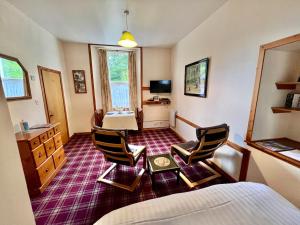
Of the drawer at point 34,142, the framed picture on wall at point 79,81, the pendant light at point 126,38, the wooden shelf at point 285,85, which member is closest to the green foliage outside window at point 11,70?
the drawer at point 34,142

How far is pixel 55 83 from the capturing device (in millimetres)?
3174

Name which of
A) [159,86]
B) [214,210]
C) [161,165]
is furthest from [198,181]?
[159,86]

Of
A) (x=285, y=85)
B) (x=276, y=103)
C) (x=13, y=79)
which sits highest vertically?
(x=13, y=79)

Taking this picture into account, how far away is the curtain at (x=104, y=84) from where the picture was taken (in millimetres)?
4023

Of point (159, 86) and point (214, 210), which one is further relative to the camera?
point (159, 86)

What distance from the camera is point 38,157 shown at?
1.86 metres

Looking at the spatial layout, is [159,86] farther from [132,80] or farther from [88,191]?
[88,191]

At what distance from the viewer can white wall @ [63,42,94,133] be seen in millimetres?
3762

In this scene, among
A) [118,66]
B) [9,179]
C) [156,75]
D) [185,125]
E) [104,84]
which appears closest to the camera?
[9,179]

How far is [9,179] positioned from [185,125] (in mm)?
3303

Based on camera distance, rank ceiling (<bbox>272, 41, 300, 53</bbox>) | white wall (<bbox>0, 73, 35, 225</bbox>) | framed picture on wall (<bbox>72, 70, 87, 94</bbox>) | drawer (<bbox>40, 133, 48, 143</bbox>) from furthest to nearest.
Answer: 1. framed picture on wall (<bbox>72, 70, 87, 94</bbox>)
2. drawer (<bbox>40, 133, 48, 143</bbox>)
3. ceiling (<bbox>272, 41, 300, 53</bbox>)
4. white wall (<bbox>0, 73, 35, 225</bbox>)

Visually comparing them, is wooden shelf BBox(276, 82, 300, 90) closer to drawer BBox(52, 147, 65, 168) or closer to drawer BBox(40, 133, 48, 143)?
drawer BBox(40, 133, 48, 143)

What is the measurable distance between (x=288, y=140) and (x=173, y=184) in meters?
1.66

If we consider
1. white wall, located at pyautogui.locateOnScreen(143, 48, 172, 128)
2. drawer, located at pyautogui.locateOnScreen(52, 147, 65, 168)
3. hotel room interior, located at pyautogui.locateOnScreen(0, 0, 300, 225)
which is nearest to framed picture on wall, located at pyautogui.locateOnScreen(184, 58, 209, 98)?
hotel room interior, located at pyautogui.locateOnScreen(0, 0, 300, 225)
